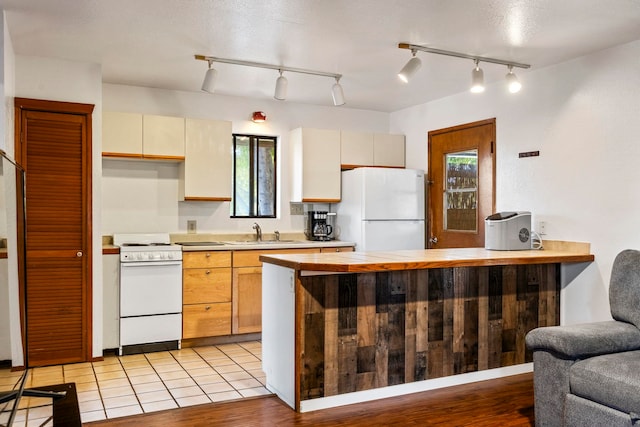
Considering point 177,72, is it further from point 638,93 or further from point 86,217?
point 638,93

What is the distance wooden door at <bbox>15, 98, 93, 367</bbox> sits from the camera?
397 centimetres

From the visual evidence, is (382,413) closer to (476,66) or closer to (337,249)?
(337,249)

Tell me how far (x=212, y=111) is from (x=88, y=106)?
1354mm

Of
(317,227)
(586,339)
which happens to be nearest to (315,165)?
(317,227)

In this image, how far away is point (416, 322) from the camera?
137 inches

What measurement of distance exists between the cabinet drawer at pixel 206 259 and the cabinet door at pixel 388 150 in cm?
197

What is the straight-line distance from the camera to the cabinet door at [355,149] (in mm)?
5543

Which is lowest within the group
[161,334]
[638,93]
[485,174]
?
[161,334]

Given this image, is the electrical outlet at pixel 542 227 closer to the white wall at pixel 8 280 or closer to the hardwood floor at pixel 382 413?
the hardwood floor at pixel 382 413

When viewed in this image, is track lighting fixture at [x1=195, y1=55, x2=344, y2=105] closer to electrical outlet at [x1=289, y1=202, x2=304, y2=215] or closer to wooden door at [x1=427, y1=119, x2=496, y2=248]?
wooden door at [x1=427, y1=119, x2=496, y2=248]

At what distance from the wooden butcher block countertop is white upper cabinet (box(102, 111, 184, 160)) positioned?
5.98 feet

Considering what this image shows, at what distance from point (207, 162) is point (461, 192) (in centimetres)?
241

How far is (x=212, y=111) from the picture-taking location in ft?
17.2

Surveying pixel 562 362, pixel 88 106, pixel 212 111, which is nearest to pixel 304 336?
pixel 562 362
